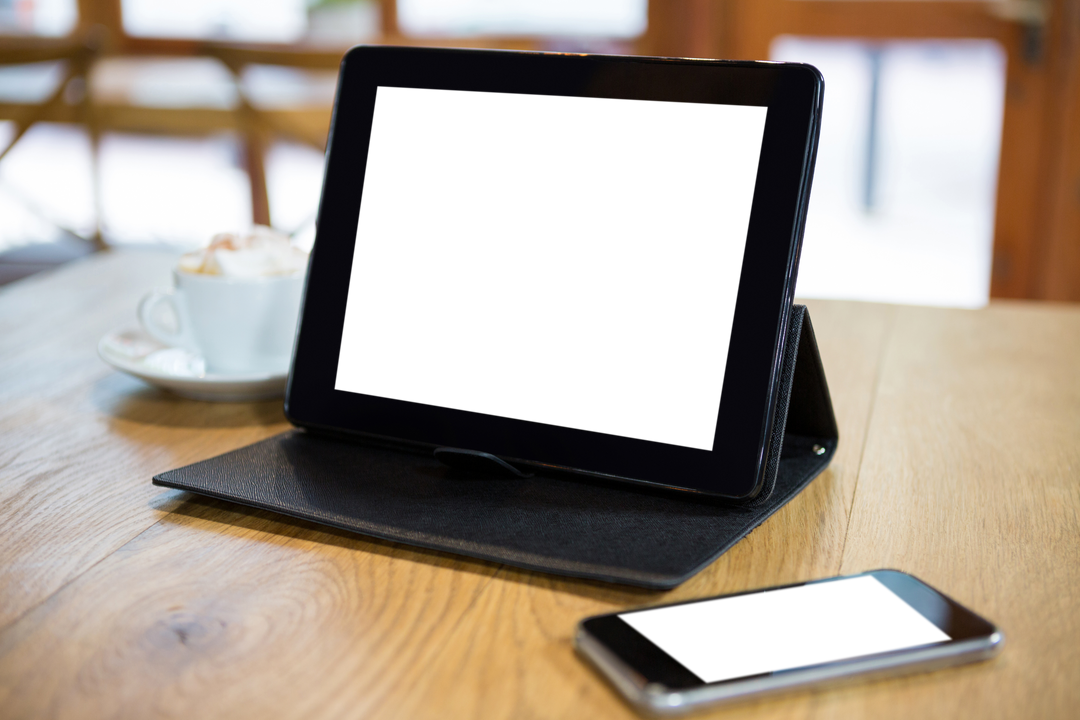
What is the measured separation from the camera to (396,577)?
1.52 feet

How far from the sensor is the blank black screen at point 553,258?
515 millimetres

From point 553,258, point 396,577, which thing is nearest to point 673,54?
point 553,258

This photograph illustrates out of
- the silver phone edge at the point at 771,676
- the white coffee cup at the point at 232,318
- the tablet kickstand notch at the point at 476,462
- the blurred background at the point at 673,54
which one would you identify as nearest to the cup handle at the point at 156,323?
the white coffee cup at the point at 232,318

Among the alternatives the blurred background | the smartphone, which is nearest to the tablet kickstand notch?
the smartphone

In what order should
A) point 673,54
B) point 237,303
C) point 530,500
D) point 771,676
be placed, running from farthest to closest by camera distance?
point 673,54
point 237,303
point 530,500
point 771,676

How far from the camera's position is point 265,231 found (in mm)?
739

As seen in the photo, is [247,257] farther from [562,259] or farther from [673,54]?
[673,54]

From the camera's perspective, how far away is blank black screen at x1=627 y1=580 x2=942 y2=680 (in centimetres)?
38

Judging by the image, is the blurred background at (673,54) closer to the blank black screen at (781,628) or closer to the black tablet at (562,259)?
the black tablet at (562,259)

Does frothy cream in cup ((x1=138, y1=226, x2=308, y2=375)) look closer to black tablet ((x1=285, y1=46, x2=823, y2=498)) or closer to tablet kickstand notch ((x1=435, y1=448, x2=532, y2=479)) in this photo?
black tablet ((x1=285, y1=46, x2=823, y2=498))

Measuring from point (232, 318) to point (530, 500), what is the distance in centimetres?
30

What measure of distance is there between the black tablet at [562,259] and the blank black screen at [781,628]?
0.09 m

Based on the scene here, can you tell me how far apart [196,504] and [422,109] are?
0.89 feet

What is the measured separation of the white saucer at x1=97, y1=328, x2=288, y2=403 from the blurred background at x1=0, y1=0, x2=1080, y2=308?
101cm
